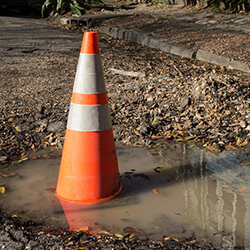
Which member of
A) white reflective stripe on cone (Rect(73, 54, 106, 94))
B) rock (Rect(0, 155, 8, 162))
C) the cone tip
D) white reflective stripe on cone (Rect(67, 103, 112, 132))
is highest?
the cone tip

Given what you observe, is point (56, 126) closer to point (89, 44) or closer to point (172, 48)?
point (89, 44)

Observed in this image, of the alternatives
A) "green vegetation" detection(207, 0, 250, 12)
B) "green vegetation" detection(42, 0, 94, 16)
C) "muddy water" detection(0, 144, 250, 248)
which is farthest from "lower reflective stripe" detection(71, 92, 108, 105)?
"green vegetation" detection(42, 0, 94, 16)

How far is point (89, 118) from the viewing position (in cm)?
300

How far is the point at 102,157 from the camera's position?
301cm

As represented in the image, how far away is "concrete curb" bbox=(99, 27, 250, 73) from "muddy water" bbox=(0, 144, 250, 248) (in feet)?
10.1

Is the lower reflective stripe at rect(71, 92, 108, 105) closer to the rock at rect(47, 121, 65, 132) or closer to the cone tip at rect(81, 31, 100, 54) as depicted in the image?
the cone tip at rect(81, 31, 100, 54)

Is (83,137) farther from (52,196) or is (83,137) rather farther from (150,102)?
(150,102)

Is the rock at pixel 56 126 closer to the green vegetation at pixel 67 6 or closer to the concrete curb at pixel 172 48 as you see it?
the concrete curb at pixel 172 48

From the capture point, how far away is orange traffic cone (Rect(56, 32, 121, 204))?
298 centimetres

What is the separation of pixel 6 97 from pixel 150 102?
5.88ft

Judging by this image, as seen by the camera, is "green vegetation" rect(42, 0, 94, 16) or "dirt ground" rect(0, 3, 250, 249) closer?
"dirt ground" rect(0, 3, 250, 249)

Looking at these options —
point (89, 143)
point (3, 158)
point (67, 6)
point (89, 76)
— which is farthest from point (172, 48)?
point (67, 6)

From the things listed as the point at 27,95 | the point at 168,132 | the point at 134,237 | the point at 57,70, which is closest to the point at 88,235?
the point at 134,237

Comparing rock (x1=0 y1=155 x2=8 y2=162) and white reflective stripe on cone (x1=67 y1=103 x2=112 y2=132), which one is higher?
white reflective stripe on cone (x1=67 y1=103 x2=112 y2=132)
